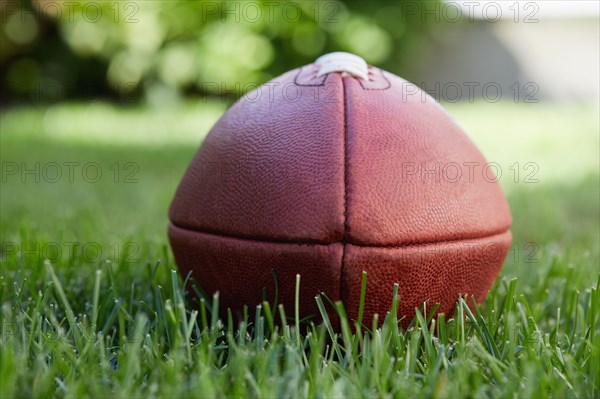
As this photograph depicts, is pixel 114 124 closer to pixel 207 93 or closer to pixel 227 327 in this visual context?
pixel 207 93

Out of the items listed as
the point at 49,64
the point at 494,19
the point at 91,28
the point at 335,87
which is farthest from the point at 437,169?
the point at 494,19

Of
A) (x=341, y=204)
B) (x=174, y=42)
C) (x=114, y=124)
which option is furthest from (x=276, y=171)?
(x=174, y=42)

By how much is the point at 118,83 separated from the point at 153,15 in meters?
1.69

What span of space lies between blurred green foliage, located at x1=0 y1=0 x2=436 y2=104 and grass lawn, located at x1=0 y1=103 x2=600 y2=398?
6.19 m

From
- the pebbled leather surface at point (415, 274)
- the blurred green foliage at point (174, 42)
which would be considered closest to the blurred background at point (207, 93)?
the blurred green foliage at point (174, 42)

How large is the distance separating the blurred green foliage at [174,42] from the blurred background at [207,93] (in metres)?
0.03

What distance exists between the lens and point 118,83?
38.5 feet

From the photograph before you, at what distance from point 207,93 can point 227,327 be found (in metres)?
10.2

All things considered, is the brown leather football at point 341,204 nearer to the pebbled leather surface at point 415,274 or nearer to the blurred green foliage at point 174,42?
the pebbled leather surface at point 415,274

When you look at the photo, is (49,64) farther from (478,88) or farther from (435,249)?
(435,249)

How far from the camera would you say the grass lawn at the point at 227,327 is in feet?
4.51

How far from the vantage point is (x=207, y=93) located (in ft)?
38.6

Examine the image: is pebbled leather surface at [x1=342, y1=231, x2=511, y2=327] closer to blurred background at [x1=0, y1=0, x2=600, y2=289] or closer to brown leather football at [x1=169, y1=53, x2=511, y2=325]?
brown leather football at [x1=169, y1=53, x2=511, y2=325]

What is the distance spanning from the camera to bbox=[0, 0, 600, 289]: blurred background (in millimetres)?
3609
